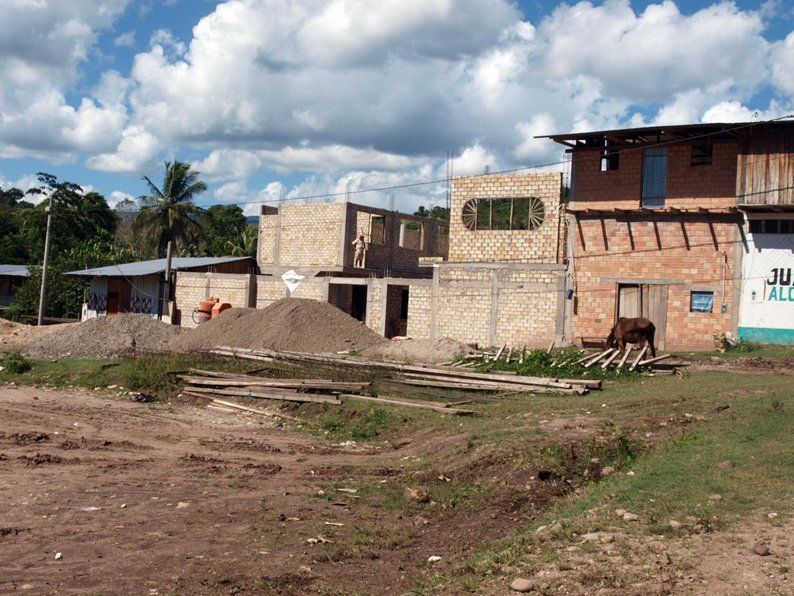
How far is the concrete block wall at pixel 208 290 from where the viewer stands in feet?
117

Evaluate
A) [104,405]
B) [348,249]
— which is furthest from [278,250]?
[104,405]

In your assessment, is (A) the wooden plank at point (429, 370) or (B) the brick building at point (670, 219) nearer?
(A) the wooden plank at point (429, 370)

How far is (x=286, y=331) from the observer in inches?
1063

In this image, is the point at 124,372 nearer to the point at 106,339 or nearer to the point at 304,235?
the point at 106,339

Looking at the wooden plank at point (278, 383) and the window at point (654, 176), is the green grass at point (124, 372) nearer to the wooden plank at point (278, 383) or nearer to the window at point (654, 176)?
the wooden plank at point (278, 383)

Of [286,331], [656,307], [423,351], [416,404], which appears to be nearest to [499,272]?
[423,351]

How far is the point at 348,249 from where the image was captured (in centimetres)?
3669

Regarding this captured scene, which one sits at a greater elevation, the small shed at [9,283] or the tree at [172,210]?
the tree at [172,210]

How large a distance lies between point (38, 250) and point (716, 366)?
A: 47.3 meters

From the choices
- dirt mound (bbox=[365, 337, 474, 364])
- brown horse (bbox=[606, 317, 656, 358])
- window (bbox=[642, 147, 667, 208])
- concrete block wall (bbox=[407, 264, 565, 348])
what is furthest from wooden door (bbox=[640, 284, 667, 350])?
dirt mound (bbox=[365, 337, 474, 364])

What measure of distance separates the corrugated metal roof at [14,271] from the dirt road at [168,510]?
Result: 34718mm

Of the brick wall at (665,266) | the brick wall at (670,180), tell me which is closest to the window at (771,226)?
the brick wall at (665,266)

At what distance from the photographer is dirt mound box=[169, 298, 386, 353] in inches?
1054

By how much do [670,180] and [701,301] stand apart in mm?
3727
